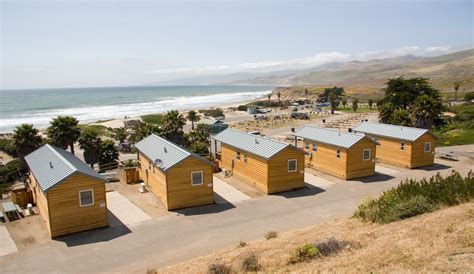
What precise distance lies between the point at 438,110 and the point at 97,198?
136 feet

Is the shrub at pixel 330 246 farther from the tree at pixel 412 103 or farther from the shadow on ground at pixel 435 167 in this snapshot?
the tree at pixel 412 103

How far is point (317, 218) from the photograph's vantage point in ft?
65.3

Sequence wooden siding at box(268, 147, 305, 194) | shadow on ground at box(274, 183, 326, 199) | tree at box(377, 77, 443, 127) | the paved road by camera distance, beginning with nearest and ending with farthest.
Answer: the paved road, shadow on ground at box(274, 183, 326, 199), wooden siding at box(268, 147, 305, 194), tree at box(377, 77, 443, 127)

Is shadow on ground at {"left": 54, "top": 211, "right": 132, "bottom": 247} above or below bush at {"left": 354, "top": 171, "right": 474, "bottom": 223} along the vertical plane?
below

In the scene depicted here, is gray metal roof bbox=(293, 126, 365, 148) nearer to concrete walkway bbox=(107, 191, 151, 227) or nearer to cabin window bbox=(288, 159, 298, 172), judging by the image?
cabin window bbox=(288, 159, 298, 172)

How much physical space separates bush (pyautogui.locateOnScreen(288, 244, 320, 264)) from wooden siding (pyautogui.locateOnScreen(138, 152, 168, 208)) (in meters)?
11.2

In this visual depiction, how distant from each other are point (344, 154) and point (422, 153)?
816 cm

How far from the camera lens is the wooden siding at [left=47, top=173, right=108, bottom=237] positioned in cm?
1777

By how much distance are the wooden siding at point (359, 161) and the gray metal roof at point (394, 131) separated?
464cm

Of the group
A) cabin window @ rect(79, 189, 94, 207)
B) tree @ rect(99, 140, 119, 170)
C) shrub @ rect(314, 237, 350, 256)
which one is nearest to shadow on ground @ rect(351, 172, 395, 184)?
shrub @ rect(314, 237, 350, 256)

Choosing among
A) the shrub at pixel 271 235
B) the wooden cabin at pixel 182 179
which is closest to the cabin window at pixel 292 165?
the wooden cabin at pixel 182 179

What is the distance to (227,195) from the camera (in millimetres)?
24234

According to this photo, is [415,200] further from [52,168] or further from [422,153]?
[52,168]

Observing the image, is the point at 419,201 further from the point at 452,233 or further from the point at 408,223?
the point at 452,233
